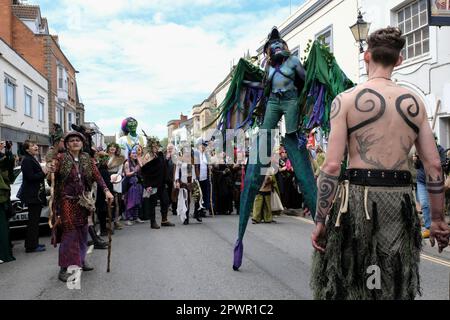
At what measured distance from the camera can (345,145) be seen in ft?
9.62

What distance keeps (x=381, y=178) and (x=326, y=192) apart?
337 millimetres

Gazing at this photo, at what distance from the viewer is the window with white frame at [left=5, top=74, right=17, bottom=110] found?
25.0 meters

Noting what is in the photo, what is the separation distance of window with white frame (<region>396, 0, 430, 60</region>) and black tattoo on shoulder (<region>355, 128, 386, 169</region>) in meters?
12.6

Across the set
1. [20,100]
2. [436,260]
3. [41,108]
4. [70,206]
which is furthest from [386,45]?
[41,108]

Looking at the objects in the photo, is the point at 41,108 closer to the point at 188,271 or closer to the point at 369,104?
the point at 188,271

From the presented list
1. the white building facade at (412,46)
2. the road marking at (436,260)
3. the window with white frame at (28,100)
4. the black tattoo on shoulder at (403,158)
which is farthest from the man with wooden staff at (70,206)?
the window with white frame at (28,100)

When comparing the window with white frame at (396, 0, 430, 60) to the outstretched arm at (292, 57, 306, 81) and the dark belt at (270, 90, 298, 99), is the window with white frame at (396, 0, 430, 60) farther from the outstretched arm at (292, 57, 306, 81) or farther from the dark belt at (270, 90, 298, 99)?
the dark belt at (270, 90, 298, 99)

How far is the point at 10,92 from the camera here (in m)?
25.8

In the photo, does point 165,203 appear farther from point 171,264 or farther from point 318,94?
point 318,94

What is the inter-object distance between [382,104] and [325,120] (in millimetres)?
2400

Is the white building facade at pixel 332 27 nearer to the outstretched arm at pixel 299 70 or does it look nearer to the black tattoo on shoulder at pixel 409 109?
the outstretched arm at pixel 299 70

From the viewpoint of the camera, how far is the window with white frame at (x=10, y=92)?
81.9ft

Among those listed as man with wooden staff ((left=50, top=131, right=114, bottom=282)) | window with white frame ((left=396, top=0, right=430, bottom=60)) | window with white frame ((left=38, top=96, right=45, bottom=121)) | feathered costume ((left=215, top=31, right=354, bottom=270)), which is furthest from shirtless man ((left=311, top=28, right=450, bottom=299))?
window with white frame ((left=38, top=96, right=45, bottom=121))
